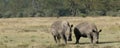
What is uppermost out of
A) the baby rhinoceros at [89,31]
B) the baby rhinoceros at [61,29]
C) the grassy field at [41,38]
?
the baby rhinoceros at [61,29]

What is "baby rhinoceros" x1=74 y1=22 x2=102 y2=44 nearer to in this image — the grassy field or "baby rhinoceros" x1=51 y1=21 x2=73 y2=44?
the grassy field

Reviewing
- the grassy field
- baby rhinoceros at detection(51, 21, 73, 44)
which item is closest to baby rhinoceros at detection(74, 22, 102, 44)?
the grassy field

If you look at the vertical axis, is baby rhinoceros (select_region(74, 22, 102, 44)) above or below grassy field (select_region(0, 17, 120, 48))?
above

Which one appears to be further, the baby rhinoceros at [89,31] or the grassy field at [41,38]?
the baby rhinoceros at [89,31]

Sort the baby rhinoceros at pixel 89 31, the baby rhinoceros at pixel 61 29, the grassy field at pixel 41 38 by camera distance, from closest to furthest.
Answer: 1. the baby rhinoceros at pixel 61 29
2. the grassy field at pixel 41 38
3. the baby rhinoceros at pixel 89 31

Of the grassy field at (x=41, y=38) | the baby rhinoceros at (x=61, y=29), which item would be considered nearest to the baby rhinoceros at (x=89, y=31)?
the grassy field at (x=41, y=38)

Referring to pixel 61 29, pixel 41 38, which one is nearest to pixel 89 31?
pixel 61 29

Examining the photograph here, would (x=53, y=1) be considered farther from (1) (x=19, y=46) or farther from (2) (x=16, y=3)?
(1) (x=19, y=46)

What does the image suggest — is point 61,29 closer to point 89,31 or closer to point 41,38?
point 89,31

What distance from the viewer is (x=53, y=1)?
454ft

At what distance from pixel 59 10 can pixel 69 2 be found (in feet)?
72.9

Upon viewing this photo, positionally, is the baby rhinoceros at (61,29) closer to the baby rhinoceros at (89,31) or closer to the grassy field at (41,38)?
the grassy field at (41,38)

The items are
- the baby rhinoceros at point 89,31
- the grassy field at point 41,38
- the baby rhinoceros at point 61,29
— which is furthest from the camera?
the baby rhinoceros at point 89,31

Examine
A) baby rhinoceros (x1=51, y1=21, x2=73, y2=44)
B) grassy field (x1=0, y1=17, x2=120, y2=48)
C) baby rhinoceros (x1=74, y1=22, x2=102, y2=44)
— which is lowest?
grassy field (x1=0, y1=17, x2=120, y2=48)
